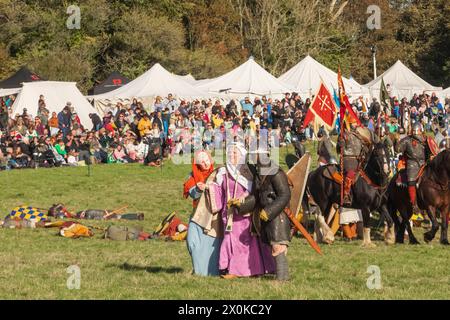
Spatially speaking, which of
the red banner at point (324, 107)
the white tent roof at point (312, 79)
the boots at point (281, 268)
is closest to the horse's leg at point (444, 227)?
the boots at point (281, 268)

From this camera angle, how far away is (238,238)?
1184cm

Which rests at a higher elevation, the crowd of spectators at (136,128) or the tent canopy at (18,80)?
the tent canopy at (18,80)

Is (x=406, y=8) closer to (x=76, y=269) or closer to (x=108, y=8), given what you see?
(x=108, y=8)

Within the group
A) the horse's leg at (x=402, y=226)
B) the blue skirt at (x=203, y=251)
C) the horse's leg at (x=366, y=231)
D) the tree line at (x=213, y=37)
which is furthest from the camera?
the tree line at (x=213, y=37)

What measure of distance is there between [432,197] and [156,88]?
80.8 feet

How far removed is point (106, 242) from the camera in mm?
16828

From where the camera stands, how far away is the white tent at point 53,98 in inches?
1423

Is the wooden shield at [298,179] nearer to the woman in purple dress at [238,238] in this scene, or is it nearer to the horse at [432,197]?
the woman in purple dress at [238,238]

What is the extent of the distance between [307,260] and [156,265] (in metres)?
2.22

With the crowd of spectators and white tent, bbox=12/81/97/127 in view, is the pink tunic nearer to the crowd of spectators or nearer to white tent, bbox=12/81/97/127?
the crowd of spectators

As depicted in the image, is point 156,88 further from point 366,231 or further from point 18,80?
point 366,231

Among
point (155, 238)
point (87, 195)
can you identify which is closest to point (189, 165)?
point (87, 195)

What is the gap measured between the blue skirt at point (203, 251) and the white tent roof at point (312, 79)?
33.1 metres

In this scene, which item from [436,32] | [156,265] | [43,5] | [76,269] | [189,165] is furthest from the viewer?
[436,32]
